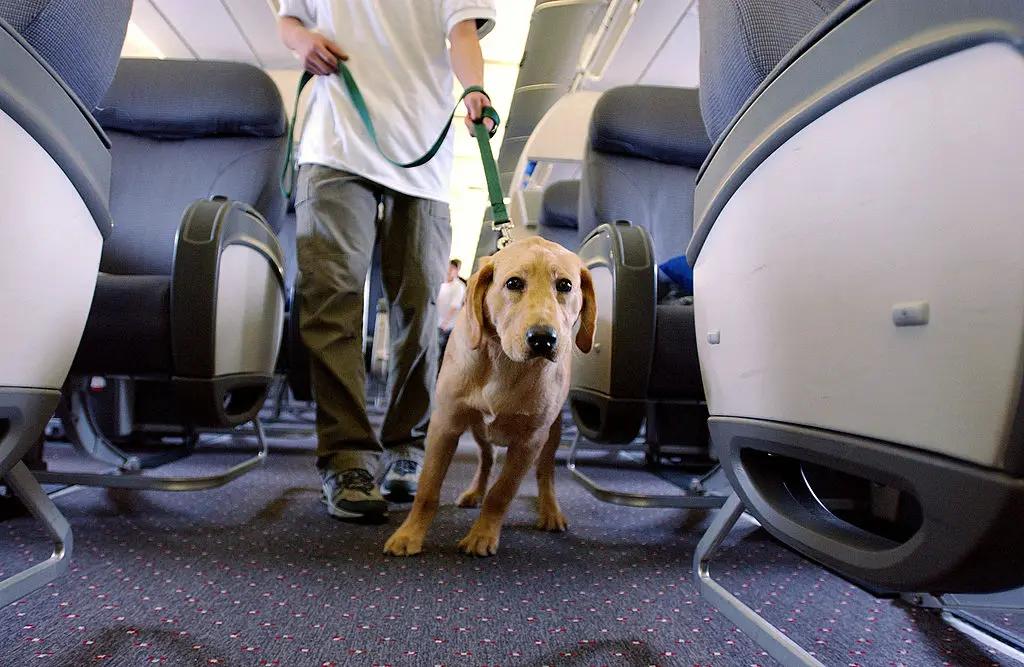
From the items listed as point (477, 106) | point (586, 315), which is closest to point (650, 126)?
point (477, 106)

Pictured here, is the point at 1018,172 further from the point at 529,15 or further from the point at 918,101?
the point at 529,15

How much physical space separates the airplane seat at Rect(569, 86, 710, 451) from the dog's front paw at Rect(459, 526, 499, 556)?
42 centimetres

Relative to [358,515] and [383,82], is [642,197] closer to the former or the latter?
[383,82]

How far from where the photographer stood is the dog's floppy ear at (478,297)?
1.25m

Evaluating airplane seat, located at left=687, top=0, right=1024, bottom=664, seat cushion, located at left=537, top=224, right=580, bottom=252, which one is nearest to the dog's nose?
airplane seat, located at left=687, top=0, right=1024, bottom=664

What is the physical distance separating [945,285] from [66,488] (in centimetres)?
213

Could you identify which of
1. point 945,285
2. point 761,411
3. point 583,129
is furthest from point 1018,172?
point 583,129

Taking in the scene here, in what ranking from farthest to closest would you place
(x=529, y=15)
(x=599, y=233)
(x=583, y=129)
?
1. (x=529, y=15)
2. (x=583, y=129)
3. (x=599, y=233)

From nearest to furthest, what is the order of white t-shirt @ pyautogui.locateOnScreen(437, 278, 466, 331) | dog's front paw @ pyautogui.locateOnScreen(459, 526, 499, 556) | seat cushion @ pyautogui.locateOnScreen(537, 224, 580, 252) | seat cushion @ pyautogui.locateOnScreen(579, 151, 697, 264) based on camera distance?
dog's front paw @ pyautogui.locateOnScreen(459, 526, 499, 556) → seat cushion @ pyautogui.locateOnScreen(579, 151, 697, 264) → seat cushion @ pyautogui.locateOnScreen(537, 224, 580, 252) → white t-shirt @ pyautogui.locateOnScreen(437, 278, 466, 331)

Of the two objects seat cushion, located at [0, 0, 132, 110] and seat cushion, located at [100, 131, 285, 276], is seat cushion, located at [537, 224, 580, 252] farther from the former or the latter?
seat cushion, located at [0, 0, 132, 110]

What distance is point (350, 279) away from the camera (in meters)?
1.68

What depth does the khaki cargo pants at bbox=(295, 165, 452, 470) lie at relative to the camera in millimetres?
1664

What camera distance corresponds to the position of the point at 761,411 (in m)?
0.73

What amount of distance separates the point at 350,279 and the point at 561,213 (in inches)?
81.4
